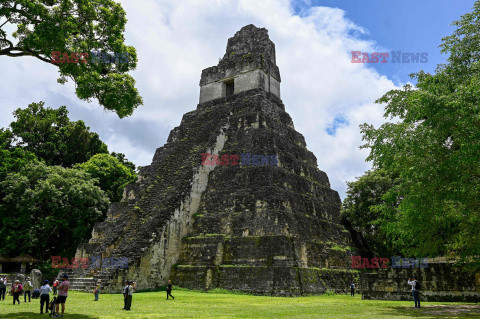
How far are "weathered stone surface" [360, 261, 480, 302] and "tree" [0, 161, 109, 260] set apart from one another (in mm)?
19810

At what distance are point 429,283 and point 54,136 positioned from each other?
35.1 meters

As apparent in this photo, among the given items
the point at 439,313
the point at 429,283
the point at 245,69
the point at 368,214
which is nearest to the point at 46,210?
the point at 245,69

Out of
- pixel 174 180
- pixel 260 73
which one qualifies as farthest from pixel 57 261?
pixel 260 73

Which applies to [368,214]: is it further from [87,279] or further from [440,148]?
[87,279]

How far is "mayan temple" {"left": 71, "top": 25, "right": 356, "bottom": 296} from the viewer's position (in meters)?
16.3

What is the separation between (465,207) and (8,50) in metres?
13.5

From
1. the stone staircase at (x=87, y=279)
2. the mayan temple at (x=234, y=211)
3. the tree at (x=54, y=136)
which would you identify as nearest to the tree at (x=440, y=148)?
the mayan temple at (x=234, y=211)

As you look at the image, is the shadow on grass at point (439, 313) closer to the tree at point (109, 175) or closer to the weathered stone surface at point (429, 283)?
the weathered stone surface at point (429, 283)

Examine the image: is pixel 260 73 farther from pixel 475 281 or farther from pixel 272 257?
pixel 475 281

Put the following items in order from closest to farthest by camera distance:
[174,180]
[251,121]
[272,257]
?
[272,257]
[174,180]
[251,121]

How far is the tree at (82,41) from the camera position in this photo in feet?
31.7

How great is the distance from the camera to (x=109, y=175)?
3372 centimetres

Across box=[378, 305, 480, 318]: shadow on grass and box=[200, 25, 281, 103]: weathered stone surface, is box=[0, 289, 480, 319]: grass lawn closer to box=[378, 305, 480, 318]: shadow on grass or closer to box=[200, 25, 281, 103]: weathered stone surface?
Answer: box=[378, 305, 480, 318]: shadow on grass

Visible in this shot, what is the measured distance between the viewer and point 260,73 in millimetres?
24812
